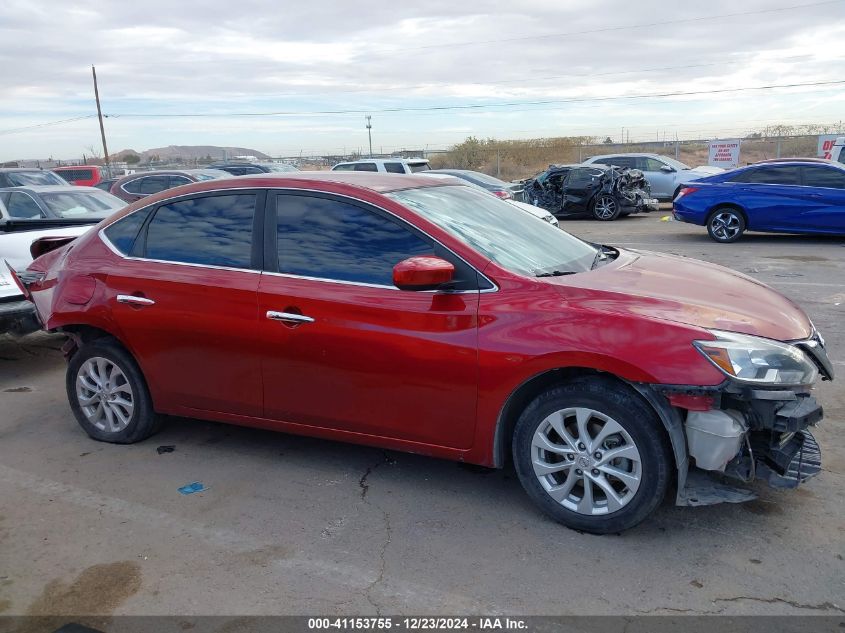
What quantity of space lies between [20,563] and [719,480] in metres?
3.53

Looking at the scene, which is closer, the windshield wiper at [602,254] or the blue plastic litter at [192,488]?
the blue plastic litter at [192,488]

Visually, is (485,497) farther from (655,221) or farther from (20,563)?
(655,221)

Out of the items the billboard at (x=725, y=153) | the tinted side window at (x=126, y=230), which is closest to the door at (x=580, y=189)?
the billboard at (x=725, y=153)

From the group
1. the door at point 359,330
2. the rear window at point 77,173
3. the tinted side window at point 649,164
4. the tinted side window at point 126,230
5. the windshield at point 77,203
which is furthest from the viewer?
the rear window at point 77,173

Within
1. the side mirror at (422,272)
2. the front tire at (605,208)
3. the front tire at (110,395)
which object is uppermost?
the side mirror at (422,272)

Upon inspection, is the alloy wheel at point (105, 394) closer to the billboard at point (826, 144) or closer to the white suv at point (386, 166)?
Answer: the white suv at point (386, 166)

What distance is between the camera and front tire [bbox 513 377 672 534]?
3.47 metres

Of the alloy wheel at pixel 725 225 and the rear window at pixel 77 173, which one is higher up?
the rear window at pixel 77 173

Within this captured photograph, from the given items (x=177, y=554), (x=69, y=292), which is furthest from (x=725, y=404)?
(x=69, y=292)

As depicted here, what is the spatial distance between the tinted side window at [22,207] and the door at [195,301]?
4.70 metres

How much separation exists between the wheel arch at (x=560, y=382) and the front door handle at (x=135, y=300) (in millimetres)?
2334

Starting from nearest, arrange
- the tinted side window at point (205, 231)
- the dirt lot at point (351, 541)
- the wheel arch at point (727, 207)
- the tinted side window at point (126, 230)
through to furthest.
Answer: the dirt lot at point (351, 541), the tinted side window at point (205, 231), the tinted side window at point (126, 230), the wheel arch at point (727, 207)

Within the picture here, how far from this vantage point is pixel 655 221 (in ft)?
61.1

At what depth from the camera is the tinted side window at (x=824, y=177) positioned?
12.9m
